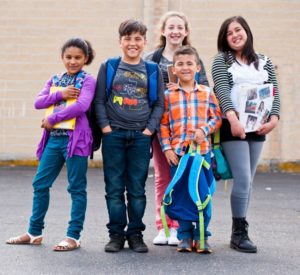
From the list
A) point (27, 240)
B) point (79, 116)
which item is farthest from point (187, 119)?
point (27, 240)

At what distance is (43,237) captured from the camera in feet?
18.9

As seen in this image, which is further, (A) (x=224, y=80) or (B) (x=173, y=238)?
(B) (x=173, y=238)

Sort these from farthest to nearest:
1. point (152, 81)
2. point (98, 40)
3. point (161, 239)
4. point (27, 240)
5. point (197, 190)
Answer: point (98, 40), point (161, 239), point (27, 240), point (152, 81), point (197, 190)

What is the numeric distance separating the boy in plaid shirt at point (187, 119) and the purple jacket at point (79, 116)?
0.61 m

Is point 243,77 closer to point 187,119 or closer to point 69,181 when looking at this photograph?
point 187,119

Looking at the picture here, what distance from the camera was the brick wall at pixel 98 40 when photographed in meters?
12.1

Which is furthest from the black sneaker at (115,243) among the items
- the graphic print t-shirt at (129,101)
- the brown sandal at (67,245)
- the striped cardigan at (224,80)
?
the striped cardigan at (224,80)

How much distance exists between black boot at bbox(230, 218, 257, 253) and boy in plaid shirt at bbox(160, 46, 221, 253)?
255 millimetres

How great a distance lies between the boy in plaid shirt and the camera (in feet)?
17.3

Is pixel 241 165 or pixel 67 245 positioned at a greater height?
pixel 241 165

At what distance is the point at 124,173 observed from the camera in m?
5.35

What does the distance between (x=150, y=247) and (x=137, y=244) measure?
0.71 feet

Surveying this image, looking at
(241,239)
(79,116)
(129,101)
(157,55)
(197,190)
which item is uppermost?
(157,55)

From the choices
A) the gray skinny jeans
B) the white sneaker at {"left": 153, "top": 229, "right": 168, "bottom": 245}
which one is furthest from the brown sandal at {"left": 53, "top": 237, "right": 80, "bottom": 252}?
the gray skinny jeans
